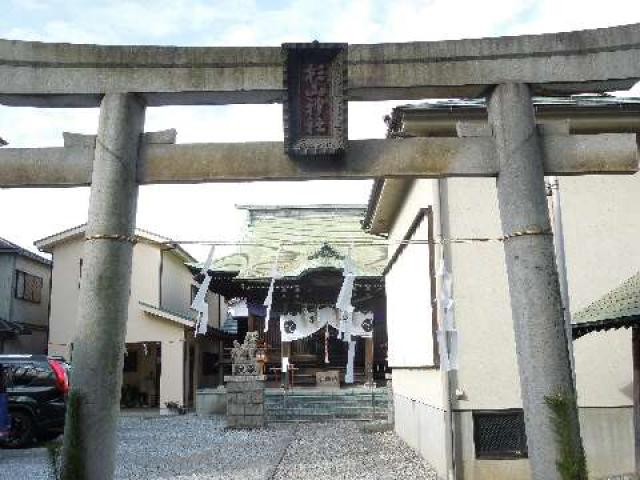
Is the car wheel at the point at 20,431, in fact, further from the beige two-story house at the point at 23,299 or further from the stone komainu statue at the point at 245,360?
the beige two-story house at the point at 23,299

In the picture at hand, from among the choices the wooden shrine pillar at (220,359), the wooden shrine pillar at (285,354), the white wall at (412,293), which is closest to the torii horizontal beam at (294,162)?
the white wall at (412,293)

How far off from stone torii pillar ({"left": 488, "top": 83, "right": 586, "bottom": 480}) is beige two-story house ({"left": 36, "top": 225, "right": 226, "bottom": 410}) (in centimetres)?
2021

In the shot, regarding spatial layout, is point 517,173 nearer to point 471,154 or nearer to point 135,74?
point 471,154

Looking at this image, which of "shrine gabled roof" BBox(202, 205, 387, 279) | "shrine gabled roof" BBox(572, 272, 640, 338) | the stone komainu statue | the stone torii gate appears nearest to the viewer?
the stone torii gate

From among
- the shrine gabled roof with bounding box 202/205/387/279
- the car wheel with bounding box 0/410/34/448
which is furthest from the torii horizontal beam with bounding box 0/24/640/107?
the shrine gabled roof with bounding box 202/205/387/279

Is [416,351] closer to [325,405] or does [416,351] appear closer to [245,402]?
[245,402]

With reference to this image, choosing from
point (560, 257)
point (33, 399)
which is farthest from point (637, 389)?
point (33, 399)

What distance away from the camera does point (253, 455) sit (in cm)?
1357

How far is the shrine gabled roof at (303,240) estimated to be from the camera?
22.9m

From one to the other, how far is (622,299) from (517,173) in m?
3.71

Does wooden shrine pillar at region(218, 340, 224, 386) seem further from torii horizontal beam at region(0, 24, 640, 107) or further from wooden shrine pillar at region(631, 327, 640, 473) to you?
torii horizontal beam at region(0, 24, 640, 107)

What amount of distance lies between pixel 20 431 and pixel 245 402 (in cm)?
637

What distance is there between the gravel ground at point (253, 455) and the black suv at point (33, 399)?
0.45 meters

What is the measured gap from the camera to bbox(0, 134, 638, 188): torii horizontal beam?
6273mm
